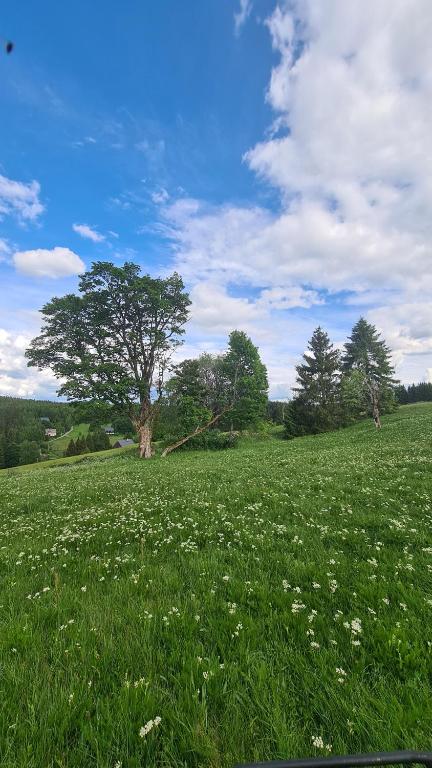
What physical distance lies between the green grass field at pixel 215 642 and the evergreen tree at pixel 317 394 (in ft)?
169

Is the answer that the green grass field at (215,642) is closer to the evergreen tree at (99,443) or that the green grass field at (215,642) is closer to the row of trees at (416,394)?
the row of trees at (416,394)

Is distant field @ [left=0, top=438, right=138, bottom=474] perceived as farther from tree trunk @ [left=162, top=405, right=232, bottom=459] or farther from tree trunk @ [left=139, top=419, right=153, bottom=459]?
tree trunk @ [left=139, top=419, right=153, bottom=459]

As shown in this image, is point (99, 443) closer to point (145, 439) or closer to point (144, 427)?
point (145, 439)

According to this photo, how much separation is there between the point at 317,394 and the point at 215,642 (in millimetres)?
58704

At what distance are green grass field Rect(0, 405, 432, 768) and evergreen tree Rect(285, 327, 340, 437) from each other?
5139 cm

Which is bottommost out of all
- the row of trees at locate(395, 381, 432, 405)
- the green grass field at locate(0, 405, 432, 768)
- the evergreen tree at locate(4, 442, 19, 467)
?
the evergreen tree at locate(4, 442, 19, 467)

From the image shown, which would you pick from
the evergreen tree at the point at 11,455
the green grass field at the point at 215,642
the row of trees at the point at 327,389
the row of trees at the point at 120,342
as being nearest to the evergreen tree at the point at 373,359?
the row of trees at the point at 327,389

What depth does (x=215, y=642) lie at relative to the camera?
12.0 feet

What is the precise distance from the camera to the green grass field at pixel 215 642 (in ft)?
8.18

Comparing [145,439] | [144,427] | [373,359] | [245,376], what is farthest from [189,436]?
[373,359]

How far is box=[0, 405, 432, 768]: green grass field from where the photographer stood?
249cm

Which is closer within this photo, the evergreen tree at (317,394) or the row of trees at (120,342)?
the row of trees at (120,342)

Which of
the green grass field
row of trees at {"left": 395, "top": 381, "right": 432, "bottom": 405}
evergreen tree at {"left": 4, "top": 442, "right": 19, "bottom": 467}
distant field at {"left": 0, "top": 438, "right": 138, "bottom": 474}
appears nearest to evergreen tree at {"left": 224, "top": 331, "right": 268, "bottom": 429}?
distant field at {"left": 0, "top": 438, "right": 138, "bottom": 474}

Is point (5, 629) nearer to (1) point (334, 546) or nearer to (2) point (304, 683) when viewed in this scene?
(2) point (304, 683)
